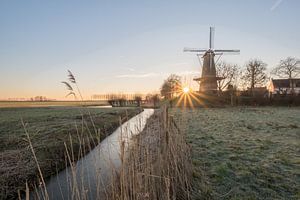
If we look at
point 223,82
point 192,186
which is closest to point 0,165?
point 192,186

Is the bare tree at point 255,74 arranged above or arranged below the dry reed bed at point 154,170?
above

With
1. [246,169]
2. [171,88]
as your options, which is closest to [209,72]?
[171,88]

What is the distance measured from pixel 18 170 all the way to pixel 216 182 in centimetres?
483

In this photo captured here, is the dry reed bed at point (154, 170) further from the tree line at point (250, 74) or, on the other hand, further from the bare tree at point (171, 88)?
the tree line at point (250, 74)

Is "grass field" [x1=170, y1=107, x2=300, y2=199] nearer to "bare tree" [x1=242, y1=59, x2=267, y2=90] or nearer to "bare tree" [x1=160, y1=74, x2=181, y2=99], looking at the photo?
"bare tree" [x1=160, y1=74, x2=181, y2=99]

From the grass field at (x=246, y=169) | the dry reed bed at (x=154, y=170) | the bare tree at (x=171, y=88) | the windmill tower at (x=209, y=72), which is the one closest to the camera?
the dry reed bed at (x=154, y=170)

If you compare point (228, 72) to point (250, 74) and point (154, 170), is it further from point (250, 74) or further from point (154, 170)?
point (154, 170)

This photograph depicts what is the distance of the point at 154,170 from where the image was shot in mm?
3064

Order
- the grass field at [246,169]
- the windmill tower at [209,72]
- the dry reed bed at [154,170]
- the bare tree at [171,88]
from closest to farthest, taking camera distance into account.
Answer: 1. the dry reed bed at [154,170]
2. the grass field at [246,169]
3. the bare tree at [171,88]
4. the windmill tower at [209,72]

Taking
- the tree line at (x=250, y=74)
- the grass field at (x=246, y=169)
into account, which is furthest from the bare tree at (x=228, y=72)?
the grass field at (x=246, y=169)

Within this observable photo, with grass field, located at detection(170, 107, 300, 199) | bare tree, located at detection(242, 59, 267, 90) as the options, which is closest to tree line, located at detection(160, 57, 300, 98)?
bare tree, located at detection(242, 59, 267, 90)

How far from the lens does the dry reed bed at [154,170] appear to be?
2395 mm

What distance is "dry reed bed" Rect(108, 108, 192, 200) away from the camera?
7.86 feet

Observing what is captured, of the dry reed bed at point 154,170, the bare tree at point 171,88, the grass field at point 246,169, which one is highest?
the bare tree at point 171,88
